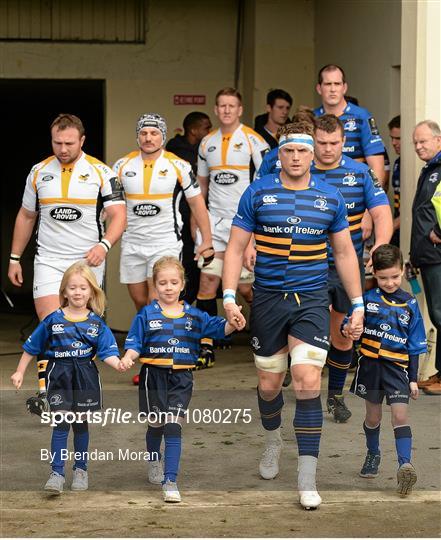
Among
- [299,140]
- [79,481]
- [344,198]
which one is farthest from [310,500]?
[344,198]

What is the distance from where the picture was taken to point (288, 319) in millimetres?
6637

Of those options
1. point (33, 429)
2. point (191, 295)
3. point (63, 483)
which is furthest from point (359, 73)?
point (63, 483)

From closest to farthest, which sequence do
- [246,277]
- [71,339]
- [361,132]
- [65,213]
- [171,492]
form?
[171,492] < [71,339] < [65,213] < [361,132] < [246,277]

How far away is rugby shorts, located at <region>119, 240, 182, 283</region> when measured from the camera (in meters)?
9.42

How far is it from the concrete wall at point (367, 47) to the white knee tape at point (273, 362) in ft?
15.3

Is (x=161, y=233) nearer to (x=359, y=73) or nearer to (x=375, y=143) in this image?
(x=375, y=143)

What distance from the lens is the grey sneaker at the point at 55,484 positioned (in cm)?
662

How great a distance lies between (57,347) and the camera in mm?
6754

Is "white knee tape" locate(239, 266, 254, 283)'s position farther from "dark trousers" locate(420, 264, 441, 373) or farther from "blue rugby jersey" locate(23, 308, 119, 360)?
"blue rugby jersey" locate(23, 308, 119, 360)

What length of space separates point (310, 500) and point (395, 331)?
114 cm

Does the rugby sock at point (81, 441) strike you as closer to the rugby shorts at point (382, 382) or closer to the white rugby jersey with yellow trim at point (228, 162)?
the rugby shorts at point (382, 382)

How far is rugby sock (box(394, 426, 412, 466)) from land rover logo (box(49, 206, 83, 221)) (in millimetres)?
2779

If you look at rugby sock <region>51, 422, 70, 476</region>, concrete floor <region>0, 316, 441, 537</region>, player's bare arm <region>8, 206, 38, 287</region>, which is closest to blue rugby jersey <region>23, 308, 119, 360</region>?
rugby sock <region>51, 422, 70, 476</region>

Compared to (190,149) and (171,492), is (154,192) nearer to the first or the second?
(190,149)
